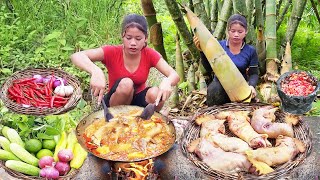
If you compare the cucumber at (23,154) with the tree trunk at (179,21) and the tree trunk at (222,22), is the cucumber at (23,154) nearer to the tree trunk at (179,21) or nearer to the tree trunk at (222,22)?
the tree trunk at (179,21)

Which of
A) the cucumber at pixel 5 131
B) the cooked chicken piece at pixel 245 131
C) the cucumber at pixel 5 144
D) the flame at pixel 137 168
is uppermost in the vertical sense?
the cooked chicken piece at pixel 245 131

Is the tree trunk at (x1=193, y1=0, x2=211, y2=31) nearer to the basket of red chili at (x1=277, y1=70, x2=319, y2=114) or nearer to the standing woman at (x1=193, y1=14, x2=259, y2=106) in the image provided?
the standing woman at (x1=193, y1=14, x2=259, y2=106)

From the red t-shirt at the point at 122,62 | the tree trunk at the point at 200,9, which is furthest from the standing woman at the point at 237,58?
the tree trunk at the point at 200,9

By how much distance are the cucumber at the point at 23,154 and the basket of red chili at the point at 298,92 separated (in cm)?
187

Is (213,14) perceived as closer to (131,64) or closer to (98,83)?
(131,64)

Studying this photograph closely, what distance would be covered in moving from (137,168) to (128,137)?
202mm

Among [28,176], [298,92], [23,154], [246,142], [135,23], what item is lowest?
[28,176]

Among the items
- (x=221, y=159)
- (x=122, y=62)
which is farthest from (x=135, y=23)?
(x=221, y=159)

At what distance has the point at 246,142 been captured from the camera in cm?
308

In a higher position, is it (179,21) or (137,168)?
(179,21)

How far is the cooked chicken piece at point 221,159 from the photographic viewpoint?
287cm

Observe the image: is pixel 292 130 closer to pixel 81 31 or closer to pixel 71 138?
pixel 71 138

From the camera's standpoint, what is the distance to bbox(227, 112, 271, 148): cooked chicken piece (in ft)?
10.00

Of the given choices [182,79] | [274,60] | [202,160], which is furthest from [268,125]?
[182,79]
